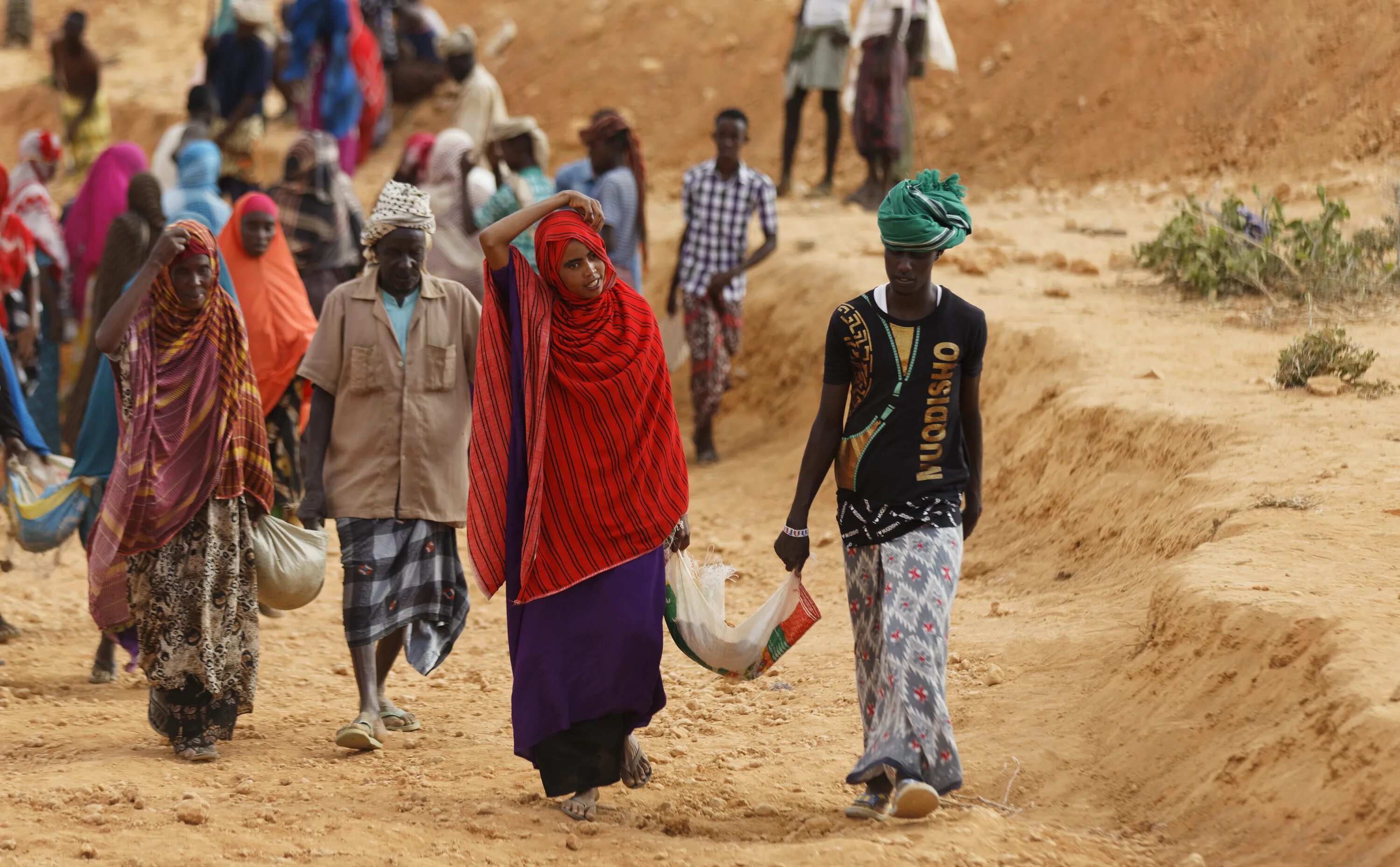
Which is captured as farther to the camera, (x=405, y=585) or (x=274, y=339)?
(x=274, y=339)

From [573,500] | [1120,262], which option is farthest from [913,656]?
[1120,262]

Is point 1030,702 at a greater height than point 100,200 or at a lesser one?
lesser

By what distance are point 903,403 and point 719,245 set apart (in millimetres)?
5377

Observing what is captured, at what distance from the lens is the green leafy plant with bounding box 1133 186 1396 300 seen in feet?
28.6

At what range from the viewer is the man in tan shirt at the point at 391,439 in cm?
529

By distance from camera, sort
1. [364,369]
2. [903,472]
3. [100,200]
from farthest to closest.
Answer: [100,200], [364,369], [903,472]

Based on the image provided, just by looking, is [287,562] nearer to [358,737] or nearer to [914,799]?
[358,737]

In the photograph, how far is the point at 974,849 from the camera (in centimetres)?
396

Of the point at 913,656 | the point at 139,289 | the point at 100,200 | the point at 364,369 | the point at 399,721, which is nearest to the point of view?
the point at 913,656

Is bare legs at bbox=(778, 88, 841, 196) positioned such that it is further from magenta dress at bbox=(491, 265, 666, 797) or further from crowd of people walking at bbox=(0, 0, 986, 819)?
magenta dress at bbox=(491, 265, 666, 797)

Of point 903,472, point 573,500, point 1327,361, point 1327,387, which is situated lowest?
point 573,500

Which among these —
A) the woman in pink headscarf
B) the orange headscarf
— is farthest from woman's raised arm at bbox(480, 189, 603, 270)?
the woman in pink headscarf

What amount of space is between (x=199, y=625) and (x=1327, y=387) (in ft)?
16.1

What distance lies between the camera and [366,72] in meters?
15.4
